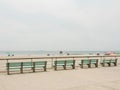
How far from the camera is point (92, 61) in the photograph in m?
16.5

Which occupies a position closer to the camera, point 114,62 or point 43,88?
point 43,88

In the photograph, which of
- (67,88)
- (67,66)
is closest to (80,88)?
(67,88)

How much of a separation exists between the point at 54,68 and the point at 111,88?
6533 millimetres

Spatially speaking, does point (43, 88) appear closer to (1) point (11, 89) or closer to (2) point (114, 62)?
(1) point (11, 89)

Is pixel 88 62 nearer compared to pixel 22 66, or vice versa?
pixel 22 66

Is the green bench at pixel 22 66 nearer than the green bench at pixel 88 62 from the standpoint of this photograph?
Yes

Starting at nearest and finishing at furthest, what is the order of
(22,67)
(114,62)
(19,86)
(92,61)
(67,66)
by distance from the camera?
(19,86), (22,67), (67,66), (92,61), (114,62)

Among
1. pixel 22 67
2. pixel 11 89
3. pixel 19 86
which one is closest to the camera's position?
pixel 11 89

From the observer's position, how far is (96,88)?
8172mm

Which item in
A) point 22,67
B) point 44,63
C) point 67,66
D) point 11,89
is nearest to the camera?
point 11,89

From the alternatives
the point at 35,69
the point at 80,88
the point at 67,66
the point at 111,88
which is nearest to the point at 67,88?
the point at 80,88

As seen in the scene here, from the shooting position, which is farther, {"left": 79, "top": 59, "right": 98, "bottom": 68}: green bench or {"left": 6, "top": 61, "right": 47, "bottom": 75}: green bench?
{"left": 79, "top": 59, "right": 98, "bottom": 68}: green bench

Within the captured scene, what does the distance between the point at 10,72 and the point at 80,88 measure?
18.7 ft

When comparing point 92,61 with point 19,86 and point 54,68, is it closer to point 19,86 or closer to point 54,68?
point 54,68
